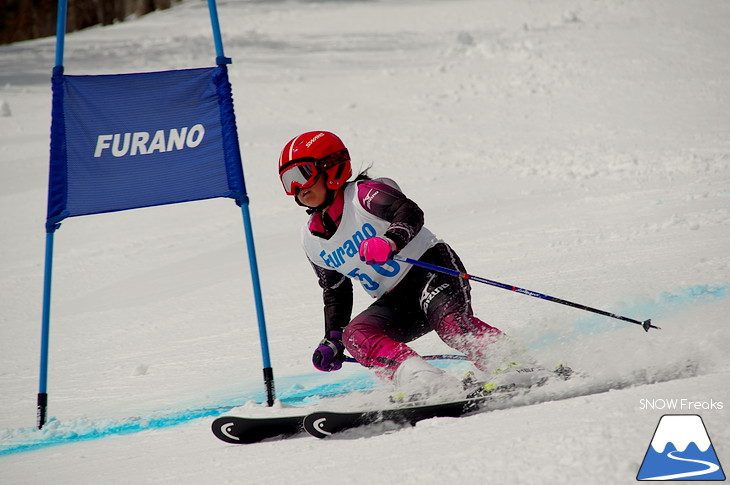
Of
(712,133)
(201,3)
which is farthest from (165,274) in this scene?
(201,3)

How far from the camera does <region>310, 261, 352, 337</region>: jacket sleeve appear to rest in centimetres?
396

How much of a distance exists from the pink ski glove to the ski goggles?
Answer: 0.43 meters

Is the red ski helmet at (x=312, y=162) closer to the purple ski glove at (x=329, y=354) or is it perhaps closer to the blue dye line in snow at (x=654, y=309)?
the purple ski glove at (x=329, y=354)

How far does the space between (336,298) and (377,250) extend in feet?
2.20

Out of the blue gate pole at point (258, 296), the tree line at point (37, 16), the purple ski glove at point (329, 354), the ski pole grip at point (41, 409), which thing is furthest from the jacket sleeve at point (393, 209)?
the tree line at point (37, 16)

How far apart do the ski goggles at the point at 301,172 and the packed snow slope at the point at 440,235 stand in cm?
105

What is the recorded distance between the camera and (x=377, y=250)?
11.2 feet

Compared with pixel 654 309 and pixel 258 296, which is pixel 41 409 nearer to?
pixel 258 296

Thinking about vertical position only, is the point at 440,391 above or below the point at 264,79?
below

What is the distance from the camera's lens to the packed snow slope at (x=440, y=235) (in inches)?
118

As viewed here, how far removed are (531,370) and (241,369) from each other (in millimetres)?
2012

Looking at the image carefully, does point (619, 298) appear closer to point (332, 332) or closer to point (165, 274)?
point (332, 332)

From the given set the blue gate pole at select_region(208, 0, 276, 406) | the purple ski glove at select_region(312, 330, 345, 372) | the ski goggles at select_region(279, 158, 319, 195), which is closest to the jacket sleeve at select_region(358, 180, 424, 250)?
the ski goggles at select_region(279, 158, 319, 195)

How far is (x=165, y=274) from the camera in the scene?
6992 millimetres
